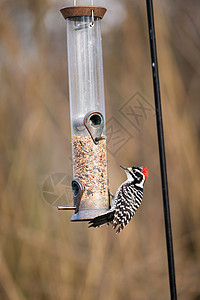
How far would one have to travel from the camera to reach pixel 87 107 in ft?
8.03

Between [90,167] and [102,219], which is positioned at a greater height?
[90,167]

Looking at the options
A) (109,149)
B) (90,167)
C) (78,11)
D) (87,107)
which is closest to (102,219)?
(90,167)

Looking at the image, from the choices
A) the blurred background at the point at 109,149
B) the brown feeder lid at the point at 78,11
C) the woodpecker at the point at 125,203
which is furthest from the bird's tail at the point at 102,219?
the blurred background at the point at 109,149

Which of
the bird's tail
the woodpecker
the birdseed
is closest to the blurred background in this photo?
the woodpecker

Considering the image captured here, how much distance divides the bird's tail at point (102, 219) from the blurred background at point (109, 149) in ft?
4.97

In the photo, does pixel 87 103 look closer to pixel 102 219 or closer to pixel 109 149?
pixel 102 219

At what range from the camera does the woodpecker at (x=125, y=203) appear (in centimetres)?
232

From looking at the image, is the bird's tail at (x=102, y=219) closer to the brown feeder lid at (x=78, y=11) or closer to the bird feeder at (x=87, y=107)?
the bird feeder at (x=87, y=107)

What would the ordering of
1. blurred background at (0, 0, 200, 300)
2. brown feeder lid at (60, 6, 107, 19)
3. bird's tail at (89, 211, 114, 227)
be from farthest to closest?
blurred background at (0, 0, 200, 300) → brown feeder lid at (60, 6, 107, 19) → bird's tail at (89, 211, 114, 227)

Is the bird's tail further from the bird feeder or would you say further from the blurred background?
the blurred background

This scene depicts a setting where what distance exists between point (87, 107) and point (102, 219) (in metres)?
0.54

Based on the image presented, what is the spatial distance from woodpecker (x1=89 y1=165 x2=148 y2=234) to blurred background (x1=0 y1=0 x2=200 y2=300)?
4.08 feet

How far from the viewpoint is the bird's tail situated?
2231 millimetres

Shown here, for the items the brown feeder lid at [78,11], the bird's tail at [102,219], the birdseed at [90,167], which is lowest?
the bird's tail at [102,219]
